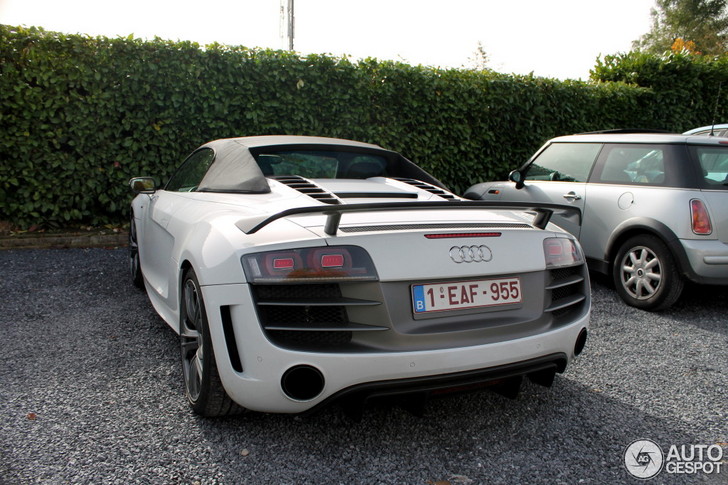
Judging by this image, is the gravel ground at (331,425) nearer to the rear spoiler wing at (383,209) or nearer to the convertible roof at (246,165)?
the rear spoiler wing at (383,209)

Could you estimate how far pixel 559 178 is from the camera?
20.0 ft

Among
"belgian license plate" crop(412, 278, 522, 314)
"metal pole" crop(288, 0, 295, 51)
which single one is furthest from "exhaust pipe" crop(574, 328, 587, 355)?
"metal pole" crop(288, 0, 295, 51)

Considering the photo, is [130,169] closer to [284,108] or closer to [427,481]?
[284,108]

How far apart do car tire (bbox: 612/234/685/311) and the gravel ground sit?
66cm

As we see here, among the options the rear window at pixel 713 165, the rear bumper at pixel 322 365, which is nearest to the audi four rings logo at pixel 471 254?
the rear bumper at pixel 322 365

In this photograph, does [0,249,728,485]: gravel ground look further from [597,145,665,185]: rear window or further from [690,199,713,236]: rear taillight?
[597,145,665,185]: rear window

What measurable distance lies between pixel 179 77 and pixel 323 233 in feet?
19.0

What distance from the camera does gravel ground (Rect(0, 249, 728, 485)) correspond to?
2.31 m

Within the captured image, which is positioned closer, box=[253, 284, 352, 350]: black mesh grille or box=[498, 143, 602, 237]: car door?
box=[253, 284, 352, 350]: black mesh grille

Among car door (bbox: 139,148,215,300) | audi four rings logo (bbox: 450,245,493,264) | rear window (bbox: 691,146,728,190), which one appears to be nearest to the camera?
audi four rings logo (bbox: 450,245,493,264)

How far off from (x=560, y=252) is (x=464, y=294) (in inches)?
25.3

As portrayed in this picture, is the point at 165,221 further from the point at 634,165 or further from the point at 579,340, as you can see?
the point at 634,165

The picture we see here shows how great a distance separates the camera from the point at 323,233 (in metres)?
2.33

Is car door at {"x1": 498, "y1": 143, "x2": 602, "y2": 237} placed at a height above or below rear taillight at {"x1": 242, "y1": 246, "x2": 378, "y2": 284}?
below
